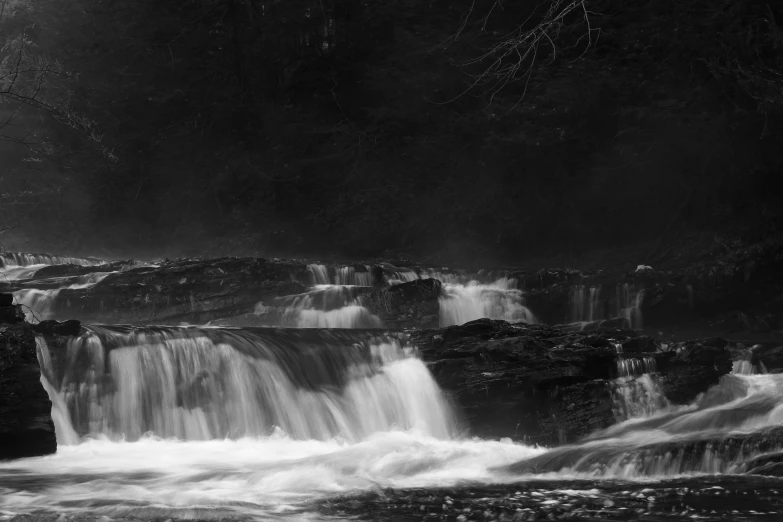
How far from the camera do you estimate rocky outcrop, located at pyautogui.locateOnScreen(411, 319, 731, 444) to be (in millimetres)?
11047

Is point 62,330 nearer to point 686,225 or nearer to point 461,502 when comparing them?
point 461,502

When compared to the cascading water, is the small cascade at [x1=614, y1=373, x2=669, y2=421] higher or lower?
lower

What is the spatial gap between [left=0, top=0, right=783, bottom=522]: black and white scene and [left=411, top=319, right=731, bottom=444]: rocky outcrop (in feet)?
0.13

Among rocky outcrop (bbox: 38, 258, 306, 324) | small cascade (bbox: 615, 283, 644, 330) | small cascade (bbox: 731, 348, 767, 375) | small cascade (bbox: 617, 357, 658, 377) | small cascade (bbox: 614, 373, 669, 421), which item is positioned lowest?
small cascade (bbox: 614, 373, 669, 421)

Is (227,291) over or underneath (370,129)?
underneath

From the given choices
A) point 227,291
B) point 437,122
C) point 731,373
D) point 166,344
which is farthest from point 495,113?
Answer: point 166,344

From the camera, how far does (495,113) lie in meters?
24.1

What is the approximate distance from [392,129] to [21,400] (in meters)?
18.9

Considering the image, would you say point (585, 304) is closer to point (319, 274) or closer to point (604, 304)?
point (604, 304)

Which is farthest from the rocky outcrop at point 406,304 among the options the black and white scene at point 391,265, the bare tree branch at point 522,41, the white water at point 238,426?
the bare tree branch at point 522,41

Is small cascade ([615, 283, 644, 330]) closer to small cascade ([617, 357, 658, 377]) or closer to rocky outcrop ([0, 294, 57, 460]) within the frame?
small cascade ([617, 357, 658, 377])

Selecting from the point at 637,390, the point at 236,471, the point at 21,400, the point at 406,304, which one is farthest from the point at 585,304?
the point at 21,400

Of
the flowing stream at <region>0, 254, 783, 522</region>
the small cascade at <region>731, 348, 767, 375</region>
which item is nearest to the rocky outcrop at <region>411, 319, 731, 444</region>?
the flowing stream at <region>0, 254, 783, 522</region>

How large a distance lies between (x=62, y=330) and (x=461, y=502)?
5.82 m
